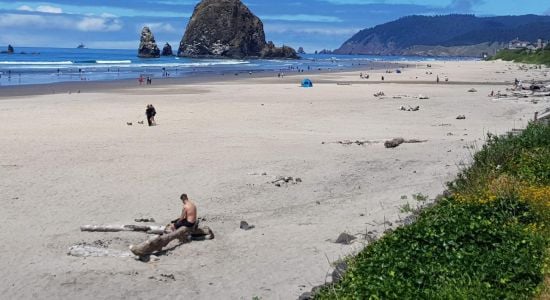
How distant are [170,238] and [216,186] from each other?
14.7ft

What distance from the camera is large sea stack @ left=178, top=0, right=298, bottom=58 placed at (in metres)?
166

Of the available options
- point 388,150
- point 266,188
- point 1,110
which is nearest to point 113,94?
point 1,110

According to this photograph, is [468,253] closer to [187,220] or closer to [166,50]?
[187,220]

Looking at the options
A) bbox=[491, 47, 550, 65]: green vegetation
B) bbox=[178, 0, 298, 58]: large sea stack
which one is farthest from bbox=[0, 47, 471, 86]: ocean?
bbox=[178, 0, 298, 58]: large sea stack

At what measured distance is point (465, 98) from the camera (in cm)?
3959

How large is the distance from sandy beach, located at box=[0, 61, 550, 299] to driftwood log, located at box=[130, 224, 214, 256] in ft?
0.58

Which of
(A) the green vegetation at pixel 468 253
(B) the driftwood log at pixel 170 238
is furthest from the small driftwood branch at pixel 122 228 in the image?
(A) the green vegetation at pixel 468 253

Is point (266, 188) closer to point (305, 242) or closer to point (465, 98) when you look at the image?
point (305, 242)

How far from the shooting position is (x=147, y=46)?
6122 inches

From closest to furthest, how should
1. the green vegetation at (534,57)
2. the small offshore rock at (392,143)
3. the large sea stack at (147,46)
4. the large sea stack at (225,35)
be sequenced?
the small offshore rock at (392,143) < the green vegetation at (534,57) < the large sea stack at (147,46) < the large sea stack at (225,35)

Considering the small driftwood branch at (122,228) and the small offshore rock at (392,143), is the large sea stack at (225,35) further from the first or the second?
the small driftwood branch at (122,228)

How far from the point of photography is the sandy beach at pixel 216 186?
9.72m

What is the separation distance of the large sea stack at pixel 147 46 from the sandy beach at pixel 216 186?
4970 inches

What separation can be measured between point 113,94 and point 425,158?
2917cm
